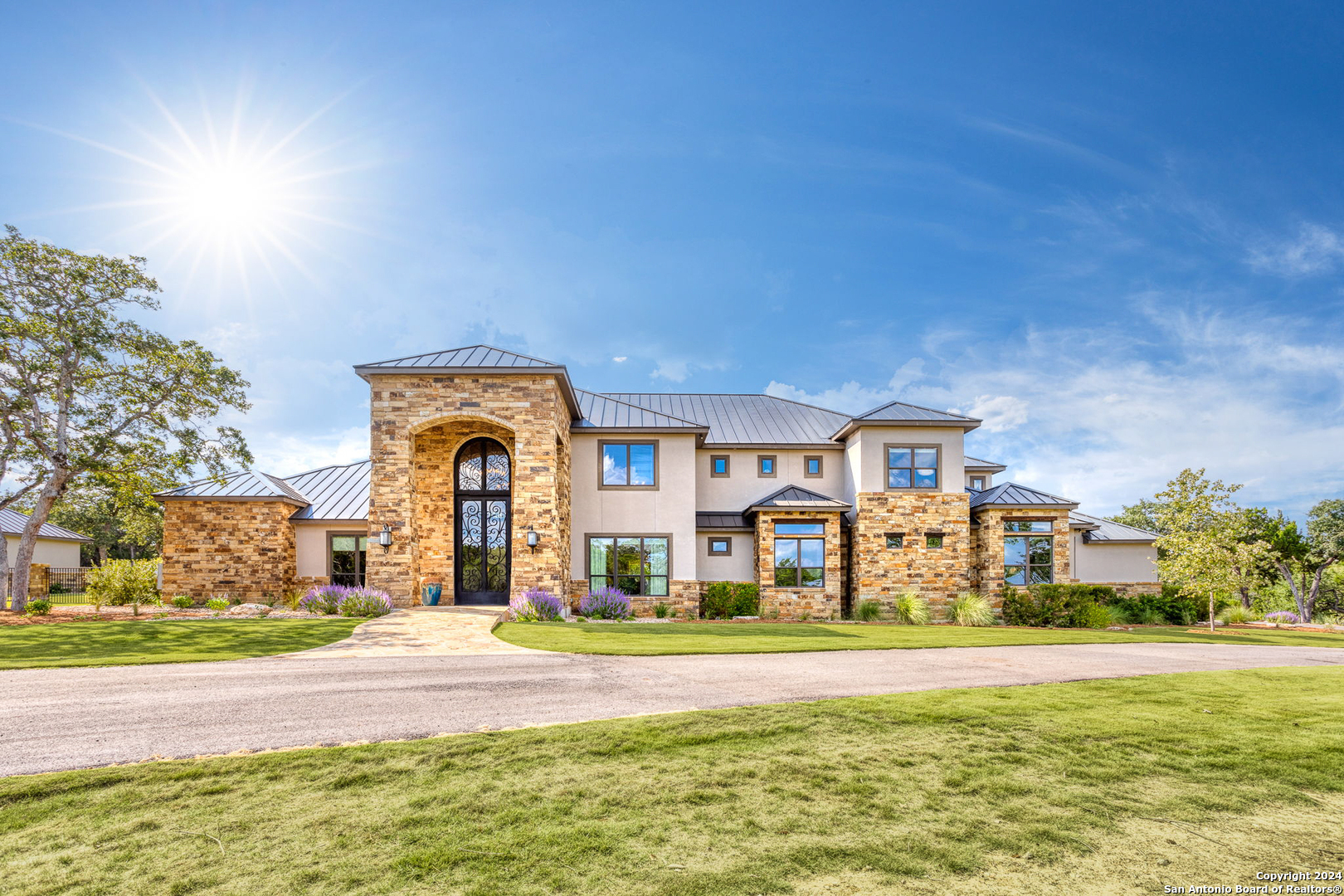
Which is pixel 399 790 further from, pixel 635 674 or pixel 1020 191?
pixel 1020 191

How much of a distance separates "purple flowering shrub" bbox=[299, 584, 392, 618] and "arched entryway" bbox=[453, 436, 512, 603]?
108 inches

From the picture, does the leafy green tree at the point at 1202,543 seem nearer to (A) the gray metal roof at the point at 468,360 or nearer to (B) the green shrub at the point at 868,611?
(B) the green shrub at the point at 868,611

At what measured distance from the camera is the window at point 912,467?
19938mm

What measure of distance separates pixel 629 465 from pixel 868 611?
8.58 m

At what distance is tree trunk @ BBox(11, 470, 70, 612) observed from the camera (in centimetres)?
1725

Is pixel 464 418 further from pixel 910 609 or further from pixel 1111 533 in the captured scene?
pixel 1111 533

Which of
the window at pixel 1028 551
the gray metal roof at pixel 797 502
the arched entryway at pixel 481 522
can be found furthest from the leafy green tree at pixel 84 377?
the window at pixel 1028 551

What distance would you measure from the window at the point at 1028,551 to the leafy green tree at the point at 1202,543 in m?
3.50

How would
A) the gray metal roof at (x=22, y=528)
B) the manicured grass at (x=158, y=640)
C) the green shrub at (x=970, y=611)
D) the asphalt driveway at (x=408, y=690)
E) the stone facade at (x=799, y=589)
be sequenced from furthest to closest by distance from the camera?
the gray metal roof at (x=22, y=528) → the stone facade at (x=799, y=589) → the green shrub at (x=970, y=611) → the manicured grass at (x=158, y=640) → the asphalt driveway at (x=408, y=690)

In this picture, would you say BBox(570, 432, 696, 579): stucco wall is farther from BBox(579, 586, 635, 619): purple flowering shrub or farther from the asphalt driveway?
the asphalt driveway

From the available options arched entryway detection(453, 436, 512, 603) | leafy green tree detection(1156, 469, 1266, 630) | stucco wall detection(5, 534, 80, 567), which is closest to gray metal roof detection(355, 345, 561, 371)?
arched entryway detection(453, 436, 512, 603)

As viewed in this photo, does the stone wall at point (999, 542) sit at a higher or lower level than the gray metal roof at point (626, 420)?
lower

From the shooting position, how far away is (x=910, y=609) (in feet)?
61.3

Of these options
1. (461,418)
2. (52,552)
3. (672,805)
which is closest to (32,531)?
(461,418)
